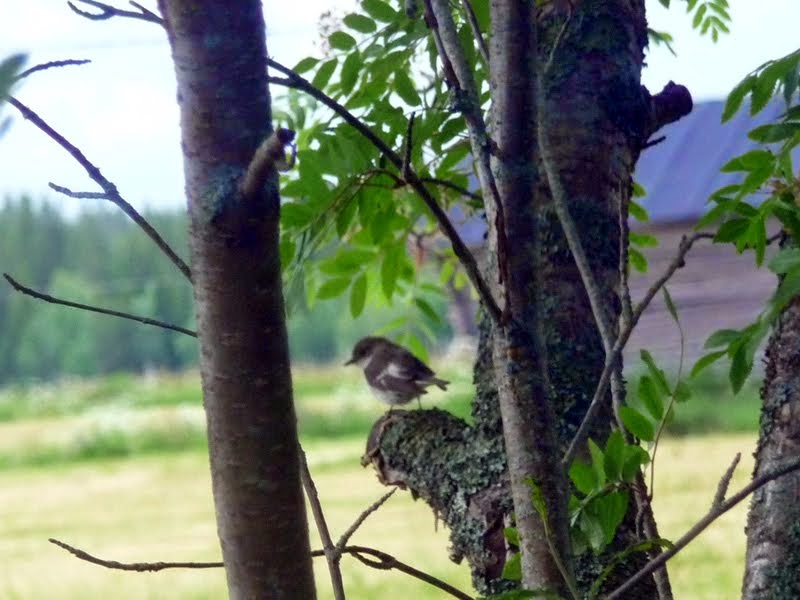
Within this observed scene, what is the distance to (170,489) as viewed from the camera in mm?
2453

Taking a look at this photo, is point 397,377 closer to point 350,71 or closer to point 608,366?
point 350,71

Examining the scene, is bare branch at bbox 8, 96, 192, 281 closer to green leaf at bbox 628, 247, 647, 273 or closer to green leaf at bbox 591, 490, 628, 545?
green leaf at bbox 591, 490, 628, 545

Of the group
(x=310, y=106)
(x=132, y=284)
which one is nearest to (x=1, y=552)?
(x=132, y=284)

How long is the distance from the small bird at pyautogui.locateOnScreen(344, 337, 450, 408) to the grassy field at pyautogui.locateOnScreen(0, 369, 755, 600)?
10 cm

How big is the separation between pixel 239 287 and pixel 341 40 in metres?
0.54

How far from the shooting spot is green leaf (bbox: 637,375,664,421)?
1.52ft

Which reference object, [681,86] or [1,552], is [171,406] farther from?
[681,86]

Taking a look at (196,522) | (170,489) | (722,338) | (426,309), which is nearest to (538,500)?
(722,338)

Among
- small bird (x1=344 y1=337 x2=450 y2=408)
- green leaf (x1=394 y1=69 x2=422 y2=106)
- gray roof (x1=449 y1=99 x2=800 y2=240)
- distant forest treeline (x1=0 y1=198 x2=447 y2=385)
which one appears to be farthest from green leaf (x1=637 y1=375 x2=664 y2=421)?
distant forest treeline (x1=0 y1=198 x2=447 y2=385)

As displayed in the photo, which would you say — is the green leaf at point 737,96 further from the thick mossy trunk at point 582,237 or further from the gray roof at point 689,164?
the gray roof at point 689,164

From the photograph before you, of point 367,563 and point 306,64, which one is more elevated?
point 306,64

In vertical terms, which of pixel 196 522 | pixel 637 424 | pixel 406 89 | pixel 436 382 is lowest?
pixel 196 522

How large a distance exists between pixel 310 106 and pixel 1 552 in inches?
59.3

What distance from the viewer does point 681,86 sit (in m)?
0.73
